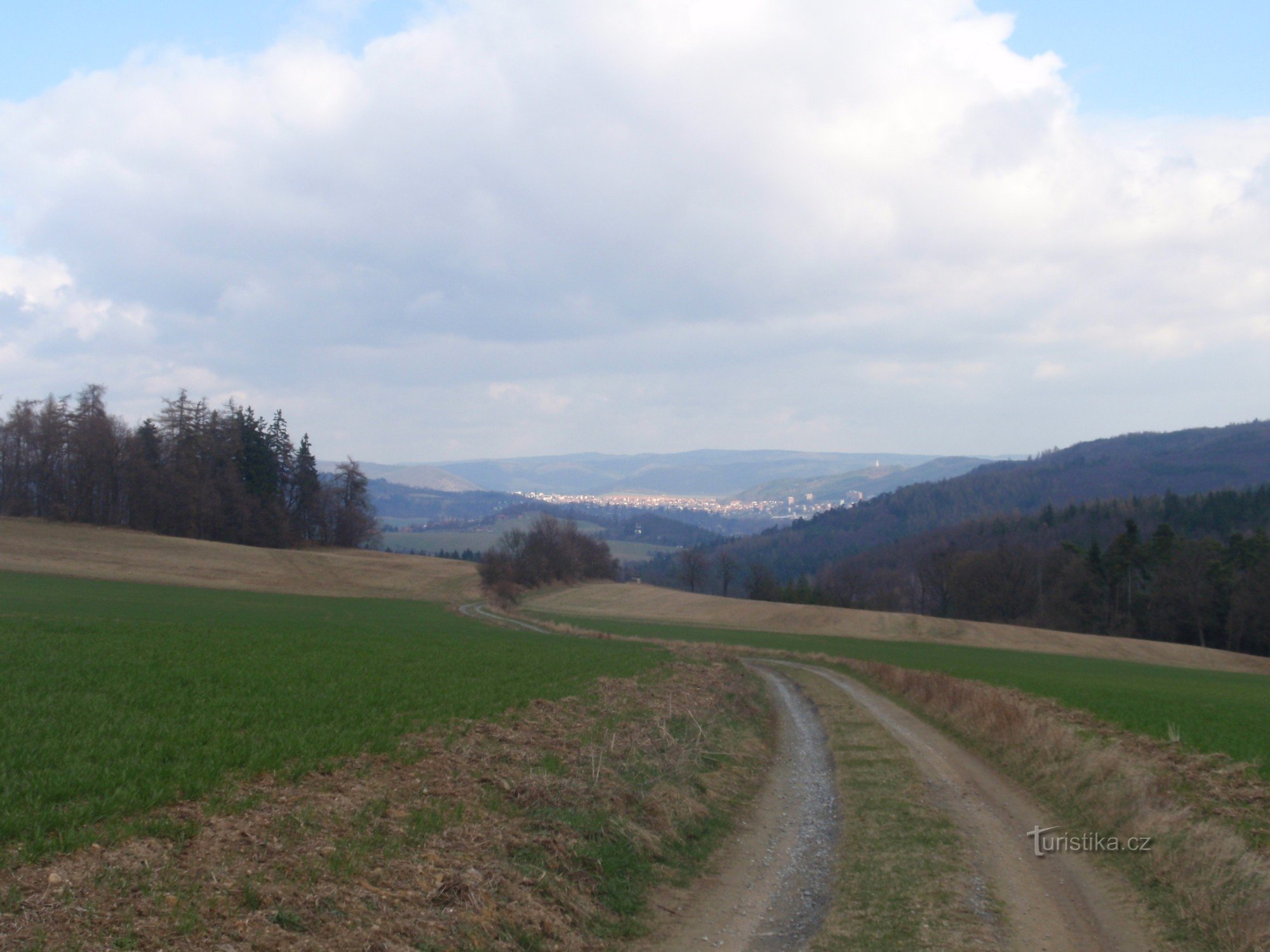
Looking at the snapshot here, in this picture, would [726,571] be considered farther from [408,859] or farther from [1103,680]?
[408,859]

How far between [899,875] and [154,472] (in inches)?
4051

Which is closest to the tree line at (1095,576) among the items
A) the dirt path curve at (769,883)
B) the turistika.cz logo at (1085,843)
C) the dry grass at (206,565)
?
the dry grass at (206,565)

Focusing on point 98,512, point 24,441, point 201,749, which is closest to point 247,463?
point 98,512

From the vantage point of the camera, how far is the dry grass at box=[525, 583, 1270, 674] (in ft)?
240

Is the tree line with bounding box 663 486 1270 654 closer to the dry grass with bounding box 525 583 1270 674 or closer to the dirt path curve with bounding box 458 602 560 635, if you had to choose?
the dry grass with bounding box 525 583 1270 674

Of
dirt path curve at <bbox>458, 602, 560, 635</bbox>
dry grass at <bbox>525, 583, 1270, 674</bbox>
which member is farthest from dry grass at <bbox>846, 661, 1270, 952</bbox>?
dry grass at <bbox>525, 583, 1270, 674</bbox>

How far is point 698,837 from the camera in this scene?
12898 mm

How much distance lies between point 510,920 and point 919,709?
2426 centimetres

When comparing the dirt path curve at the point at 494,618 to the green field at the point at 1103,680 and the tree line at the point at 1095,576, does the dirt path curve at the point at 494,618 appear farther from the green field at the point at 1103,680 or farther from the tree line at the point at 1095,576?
the tree line at the point at 1095,576

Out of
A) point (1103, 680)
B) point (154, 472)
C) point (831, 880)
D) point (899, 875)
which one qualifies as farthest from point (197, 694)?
point (154, 472)

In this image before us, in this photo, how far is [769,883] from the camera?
36.8ft

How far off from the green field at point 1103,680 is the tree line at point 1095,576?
1126 inches

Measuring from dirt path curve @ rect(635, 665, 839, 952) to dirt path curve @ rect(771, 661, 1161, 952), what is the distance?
2.36 meters

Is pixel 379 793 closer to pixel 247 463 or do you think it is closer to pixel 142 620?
pixel 142 620
